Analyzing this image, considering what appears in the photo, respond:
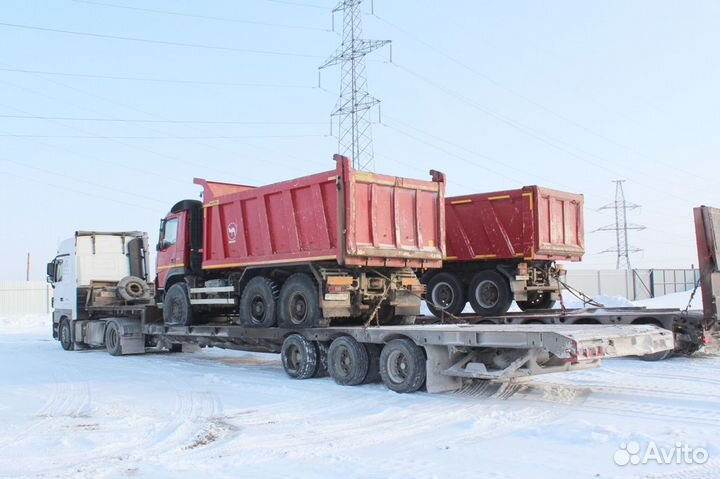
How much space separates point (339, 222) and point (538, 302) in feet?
23.6

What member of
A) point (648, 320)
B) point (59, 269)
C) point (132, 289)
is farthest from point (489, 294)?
point (59, 269)

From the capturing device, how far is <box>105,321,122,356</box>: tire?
667 inches

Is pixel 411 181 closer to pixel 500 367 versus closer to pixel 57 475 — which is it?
pixel 500 367

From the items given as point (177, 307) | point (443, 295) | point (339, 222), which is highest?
point (339, 222)

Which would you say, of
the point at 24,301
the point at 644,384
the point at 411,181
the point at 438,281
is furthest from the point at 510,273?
the point at 24,301

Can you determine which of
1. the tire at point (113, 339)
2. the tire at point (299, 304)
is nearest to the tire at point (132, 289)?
the tire at point (113, 339)

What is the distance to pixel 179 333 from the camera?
14453 mm

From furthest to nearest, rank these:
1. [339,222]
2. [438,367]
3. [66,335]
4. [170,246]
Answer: [66,335] < [170,246] < [339,222] < [438,367]

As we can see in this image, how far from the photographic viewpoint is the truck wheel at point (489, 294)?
15.2 m

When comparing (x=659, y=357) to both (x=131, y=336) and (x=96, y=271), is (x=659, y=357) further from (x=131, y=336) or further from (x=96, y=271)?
(x=96, y=271)

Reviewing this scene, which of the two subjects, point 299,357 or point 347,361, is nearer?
point 347,361

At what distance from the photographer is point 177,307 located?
1464 centimetres

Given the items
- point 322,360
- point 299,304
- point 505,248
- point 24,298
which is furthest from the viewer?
point 24,298

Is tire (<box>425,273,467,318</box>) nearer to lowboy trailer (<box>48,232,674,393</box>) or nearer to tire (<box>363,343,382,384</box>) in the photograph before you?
lowboy trailer (<box>48,232,674,393</box>)
